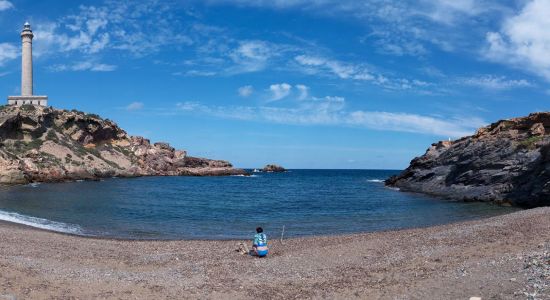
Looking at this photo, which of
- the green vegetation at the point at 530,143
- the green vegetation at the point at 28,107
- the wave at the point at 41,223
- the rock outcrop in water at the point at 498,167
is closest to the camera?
the wave at the point at 41,223

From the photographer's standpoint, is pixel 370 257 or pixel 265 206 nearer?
pixel 370 257

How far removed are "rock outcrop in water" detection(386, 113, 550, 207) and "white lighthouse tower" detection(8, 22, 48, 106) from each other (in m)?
88.1

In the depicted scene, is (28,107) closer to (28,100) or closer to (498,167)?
(28,100)

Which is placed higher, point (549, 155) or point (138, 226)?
point (549, 155)

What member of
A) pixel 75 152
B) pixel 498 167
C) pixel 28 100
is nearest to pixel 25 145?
pixel 75 152

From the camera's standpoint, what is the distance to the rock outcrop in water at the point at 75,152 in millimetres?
80606

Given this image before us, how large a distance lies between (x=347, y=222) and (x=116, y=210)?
64.5 ft

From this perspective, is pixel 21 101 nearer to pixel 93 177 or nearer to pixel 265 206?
pixel 93 177

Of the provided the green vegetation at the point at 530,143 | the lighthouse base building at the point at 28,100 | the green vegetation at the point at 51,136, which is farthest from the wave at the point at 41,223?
the lighthouse base building at the point at 28,100

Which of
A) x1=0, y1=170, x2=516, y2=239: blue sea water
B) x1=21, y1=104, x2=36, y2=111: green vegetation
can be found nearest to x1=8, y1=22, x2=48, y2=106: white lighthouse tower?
x1=21, y1=104, x2=36, y2=111: green vegetation

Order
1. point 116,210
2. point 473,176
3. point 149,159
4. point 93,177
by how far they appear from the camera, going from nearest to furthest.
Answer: point 116,210, point 473,176, point 93,177, point 149,159

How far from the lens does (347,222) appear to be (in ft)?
111

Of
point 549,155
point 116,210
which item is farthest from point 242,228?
point 549,155

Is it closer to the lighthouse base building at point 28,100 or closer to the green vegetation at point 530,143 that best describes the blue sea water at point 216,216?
the green vegetation at point 530,143
